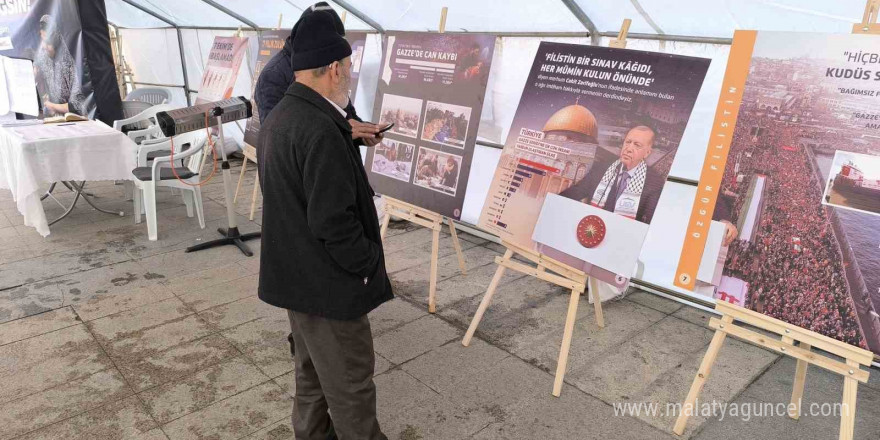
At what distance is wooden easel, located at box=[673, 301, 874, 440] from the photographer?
73.7 inches

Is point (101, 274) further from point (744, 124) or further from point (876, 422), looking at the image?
point (876, 422)

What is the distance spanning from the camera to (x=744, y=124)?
2.13 m

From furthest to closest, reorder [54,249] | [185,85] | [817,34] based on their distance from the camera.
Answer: [185,85] → [54,249] → [817,34]

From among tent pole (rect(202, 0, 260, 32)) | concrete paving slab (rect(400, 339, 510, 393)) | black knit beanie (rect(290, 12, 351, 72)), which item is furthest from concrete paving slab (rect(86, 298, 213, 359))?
tent pole (rect(202, 0, 260, 32))

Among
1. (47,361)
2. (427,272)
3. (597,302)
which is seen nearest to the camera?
(47,361)

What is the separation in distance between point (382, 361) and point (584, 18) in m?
2.43

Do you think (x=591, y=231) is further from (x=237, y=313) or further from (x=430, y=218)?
(x=237, y=313)

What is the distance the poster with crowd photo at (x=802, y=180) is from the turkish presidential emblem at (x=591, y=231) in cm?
40

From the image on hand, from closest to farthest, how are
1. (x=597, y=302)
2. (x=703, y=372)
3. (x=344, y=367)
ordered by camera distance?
(x=344, y=367) → (x=703, y=372) → (x=597, y=302)

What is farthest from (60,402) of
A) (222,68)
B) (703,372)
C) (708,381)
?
(222,68)

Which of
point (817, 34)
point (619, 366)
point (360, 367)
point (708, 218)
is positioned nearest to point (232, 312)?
point (360, 367)

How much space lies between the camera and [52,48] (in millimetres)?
6594

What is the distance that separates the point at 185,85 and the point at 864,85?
28.1 ft

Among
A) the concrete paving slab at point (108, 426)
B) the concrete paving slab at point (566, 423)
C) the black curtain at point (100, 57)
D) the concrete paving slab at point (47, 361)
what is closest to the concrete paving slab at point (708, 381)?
the concrete paving slab at point (566, 423)
